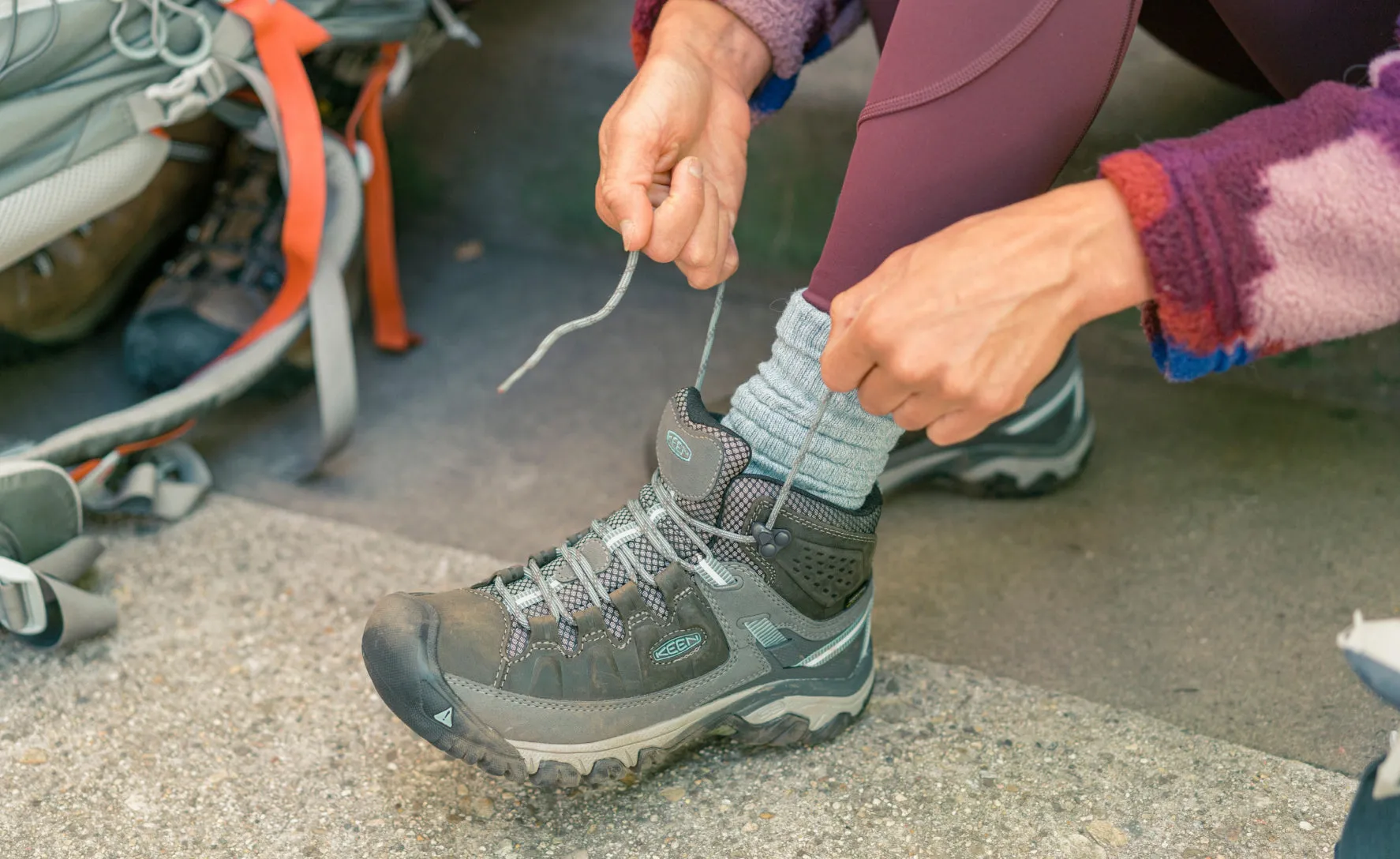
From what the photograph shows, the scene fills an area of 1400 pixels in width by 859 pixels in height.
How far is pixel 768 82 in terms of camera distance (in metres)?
0.89

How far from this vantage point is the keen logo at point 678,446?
27.9 inches

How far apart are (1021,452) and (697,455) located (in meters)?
0.48

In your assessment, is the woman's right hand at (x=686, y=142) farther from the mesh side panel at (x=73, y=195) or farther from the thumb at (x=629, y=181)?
the mesh side panel at (x=73, y=195)

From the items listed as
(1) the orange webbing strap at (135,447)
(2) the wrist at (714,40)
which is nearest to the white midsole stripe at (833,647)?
(2) the wrist at (714,40)

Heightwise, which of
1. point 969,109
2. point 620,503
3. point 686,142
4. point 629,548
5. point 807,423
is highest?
point 969,109

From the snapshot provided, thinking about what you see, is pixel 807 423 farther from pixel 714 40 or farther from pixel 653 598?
pixel 714 40

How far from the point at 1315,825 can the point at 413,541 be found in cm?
77

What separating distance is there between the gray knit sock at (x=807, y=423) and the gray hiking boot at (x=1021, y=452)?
1.03ft

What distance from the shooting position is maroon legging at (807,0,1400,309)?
58 centimetres

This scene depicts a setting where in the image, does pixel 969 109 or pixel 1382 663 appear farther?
pixel 969 109

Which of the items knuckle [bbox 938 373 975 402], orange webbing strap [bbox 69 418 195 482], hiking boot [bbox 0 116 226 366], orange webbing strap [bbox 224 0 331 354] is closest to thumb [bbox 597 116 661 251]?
knuckle [bbox 938 373 975 402]

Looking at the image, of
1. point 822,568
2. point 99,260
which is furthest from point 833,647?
point 99,260

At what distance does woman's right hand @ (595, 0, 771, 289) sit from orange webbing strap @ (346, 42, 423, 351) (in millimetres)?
524

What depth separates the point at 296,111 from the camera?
1.05 meters
